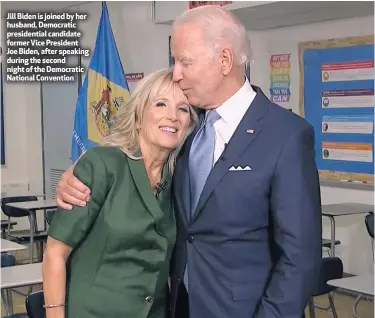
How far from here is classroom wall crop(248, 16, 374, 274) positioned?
19.2ft

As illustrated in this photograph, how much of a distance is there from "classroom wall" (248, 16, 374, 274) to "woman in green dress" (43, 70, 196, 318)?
3.88 m

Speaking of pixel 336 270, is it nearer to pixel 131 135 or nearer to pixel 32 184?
pixel 131 135

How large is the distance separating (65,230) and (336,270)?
84.0 inches

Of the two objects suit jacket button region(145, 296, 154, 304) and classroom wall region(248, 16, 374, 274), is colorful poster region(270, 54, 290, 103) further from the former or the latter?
suit jacket button region(145, 296, 154, 304)

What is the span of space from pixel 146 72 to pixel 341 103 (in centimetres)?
215

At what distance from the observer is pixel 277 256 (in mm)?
1771

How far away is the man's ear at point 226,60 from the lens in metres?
1.71

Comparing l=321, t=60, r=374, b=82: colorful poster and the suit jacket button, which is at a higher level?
l=321, t=60, r=374, b=82: colorful poster

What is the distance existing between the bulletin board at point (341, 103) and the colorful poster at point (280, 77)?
0.18 meters

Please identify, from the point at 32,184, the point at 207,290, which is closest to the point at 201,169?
the point at 207,290

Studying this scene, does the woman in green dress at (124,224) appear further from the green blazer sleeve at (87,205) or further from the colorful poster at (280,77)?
the colorful poster at (280,77)

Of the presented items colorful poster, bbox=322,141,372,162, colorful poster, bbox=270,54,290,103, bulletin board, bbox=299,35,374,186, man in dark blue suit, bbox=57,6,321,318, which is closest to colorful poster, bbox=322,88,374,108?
bulletin board, bbox=299,35,374,186

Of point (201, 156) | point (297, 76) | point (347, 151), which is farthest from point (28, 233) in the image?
point (201, 156)

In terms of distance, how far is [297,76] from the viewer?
6328 millimetres
